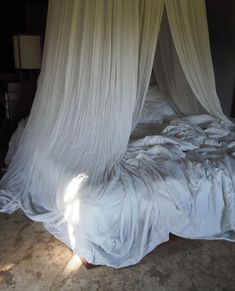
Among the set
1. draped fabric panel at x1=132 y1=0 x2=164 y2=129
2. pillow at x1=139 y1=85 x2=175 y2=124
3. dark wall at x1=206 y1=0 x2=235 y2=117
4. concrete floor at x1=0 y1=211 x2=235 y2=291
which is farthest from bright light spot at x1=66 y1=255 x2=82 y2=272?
dark wall at x1=206 y1=0 x2=235 y2=117

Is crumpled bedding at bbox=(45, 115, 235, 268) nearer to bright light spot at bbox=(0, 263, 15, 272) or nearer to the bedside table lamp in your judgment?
bright light spot at bbox=(0, 263, 15, 272)

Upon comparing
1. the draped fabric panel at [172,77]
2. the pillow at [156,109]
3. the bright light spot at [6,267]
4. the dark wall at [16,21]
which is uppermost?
the dark wall at [16,21]

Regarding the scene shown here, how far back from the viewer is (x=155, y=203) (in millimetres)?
1911

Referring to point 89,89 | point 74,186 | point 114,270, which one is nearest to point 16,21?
point 89,89

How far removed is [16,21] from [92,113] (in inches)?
156

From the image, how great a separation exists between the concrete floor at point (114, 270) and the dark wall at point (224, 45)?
6.87 ft

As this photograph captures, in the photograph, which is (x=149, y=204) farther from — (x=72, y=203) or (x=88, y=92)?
(x=88, y=92)

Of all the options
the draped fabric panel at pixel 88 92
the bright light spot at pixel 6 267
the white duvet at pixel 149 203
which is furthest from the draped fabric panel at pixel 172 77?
the bright light spot at pixel 6 267

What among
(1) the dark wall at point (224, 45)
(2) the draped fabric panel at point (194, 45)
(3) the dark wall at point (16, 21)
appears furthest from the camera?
(3) the dark wall at point (16, 21)

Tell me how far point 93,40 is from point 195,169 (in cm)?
110

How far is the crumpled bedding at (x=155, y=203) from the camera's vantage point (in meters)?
1.84

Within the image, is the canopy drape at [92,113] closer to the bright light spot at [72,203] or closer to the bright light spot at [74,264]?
the bright light spot at [72,203]

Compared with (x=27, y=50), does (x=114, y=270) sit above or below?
below

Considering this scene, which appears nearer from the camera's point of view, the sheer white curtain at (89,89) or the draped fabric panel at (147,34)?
the sheer white curtain at (89,89)
